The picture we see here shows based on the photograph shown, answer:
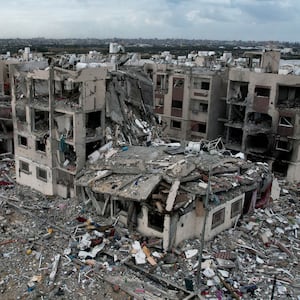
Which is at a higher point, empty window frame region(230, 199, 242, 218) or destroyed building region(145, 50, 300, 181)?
destroyed building region(145, 50, 300, 181)

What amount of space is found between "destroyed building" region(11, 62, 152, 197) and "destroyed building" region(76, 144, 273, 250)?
1.90m

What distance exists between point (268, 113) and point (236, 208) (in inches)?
591

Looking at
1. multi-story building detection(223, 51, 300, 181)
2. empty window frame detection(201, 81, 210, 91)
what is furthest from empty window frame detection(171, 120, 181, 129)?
multi-story building detection(223, 51, 300, 181)

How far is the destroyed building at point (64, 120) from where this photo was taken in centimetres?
2658

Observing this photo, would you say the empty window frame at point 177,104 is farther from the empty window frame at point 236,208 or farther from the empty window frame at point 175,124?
the empty window frame at point 236,208

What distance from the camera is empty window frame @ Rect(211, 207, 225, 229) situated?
906 inches

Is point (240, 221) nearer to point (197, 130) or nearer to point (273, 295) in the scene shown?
point (273, 295)

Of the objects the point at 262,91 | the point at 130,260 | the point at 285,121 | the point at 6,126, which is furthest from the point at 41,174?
the point at 285,121

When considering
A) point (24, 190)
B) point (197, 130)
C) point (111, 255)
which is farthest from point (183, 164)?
point (197, 130)

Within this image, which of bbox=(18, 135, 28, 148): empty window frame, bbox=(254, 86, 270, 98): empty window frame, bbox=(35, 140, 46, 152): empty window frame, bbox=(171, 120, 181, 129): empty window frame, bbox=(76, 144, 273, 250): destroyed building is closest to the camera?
bbox=(76, 144, 273, 250): destroyed building

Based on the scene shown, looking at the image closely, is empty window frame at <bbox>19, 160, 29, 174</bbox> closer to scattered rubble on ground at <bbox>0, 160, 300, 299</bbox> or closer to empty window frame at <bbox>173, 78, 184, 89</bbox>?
scattered rubble on ground at <bbox>0, 160, 300, 299</bbox>

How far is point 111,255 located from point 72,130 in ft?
30.6

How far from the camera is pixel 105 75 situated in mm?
27391

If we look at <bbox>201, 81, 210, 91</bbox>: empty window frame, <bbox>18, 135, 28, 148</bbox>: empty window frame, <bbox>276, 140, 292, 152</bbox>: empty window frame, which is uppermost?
<bbox>201, 81, 210, 91</bbox>: empty window frame
